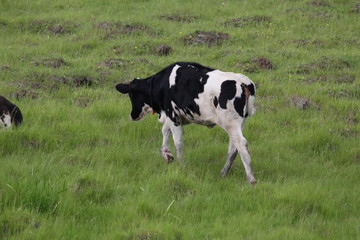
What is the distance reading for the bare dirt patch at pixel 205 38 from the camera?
17656 mm

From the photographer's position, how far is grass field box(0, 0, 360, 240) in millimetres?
7570

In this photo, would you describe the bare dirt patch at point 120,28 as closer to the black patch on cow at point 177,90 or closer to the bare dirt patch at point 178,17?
the bare dirt patch at point 178,17

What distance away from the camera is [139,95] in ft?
34.6

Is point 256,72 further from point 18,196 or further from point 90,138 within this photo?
point 18,196

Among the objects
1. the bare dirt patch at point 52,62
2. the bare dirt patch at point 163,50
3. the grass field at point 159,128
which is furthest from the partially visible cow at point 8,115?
the bare dirt patch at point 163,50

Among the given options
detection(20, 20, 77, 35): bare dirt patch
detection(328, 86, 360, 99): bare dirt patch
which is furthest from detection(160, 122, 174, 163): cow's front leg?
detection(20, 20, 77, 35): bare dirt patch

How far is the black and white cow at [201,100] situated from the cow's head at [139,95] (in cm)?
2

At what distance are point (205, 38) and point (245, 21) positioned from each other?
2.32m

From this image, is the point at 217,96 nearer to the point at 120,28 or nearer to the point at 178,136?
the point at 178,136

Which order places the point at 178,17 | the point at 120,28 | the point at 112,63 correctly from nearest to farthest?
the point at 112,63 < the point at 120,28 < the point at 178,17

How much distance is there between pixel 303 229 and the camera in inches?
296

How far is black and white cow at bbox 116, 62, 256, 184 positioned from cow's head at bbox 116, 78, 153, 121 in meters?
0.02

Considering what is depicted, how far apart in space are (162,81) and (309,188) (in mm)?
2741

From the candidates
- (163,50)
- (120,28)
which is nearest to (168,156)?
(163,50)
